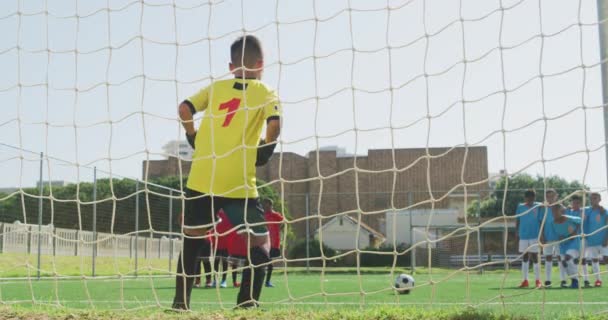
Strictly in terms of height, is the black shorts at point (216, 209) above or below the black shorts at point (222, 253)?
above

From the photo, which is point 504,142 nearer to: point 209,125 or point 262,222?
point 262,222

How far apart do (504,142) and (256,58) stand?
1504 millimetres

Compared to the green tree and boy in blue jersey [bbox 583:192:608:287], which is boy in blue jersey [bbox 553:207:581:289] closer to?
boy in blue jersey [bbox 583:192:608:287]

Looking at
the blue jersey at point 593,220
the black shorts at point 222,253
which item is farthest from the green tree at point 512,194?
the black shorts at point 222,253

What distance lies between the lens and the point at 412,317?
3.02 meters

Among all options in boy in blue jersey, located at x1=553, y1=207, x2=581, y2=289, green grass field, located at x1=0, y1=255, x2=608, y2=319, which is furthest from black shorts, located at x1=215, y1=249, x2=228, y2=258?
boy in blue jersey, located at x1=553, y1=207, x2=581, y2=289

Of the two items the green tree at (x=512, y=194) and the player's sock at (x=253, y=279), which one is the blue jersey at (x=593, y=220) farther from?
the green tree at (x=512, y=194)

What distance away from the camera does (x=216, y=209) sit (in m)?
3.85

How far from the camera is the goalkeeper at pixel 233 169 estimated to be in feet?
12.5

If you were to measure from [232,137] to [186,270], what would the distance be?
0.79 metres

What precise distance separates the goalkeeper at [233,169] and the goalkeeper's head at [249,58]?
0.15ft

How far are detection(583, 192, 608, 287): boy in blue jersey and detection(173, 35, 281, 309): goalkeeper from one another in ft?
22.8

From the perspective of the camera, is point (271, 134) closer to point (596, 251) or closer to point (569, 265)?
point (569, 265)

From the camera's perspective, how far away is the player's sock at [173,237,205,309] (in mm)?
3859
